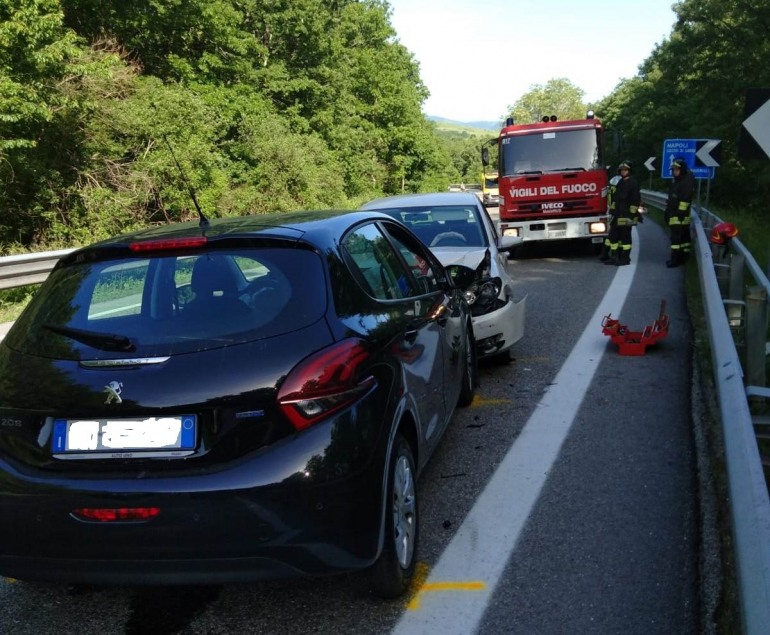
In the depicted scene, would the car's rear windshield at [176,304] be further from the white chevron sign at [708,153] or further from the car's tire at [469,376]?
the white chevron sign at [708,153]

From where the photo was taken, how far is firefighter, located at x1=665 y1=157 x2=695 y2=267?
14.2 meters

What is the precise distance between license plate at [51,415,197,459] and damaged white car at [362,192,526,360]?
392 cm

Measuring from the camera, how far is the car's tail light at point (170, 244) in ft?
11.0

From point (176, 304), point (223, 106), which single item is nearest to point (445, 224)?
point (176, 304)

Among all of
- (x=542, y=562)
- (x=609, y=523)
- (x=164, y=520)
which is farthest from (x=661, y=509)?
(x=164, y=520)

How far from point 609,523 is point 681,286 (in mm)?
8732

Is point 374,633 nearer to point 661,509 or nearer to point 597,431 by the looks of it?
point 661,509

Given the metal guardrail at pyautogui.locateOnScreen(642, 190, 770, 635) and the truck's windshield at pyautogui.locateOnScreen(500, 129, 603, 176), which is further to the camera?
the truck's windshield at pyautogui.locateOnScreen(500, 129, 603, 176)

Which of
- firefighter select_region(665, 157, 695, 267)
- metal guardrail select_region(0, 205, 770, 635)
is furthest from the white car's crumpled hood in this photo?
firefighter select_region(665, 157, 695, 267)

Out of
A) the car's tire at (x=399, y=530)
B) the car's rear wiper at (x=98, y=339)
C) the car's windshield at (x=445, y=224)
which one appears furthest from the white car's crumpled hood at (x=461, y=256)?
the car's rear wiper at (x=98, y=339)

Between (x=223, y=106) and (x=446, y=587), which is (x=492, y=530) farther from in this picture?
(x=223, y=106)

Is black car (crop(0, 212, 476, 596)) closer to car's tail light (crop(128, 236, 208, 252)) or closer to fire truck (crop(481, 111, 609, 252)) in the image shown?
car's tail light (crop(128, 236, 208, 252))

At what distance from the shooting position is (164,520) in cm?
275

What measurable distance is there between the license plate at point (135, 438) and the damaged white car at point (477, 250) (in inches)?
154
